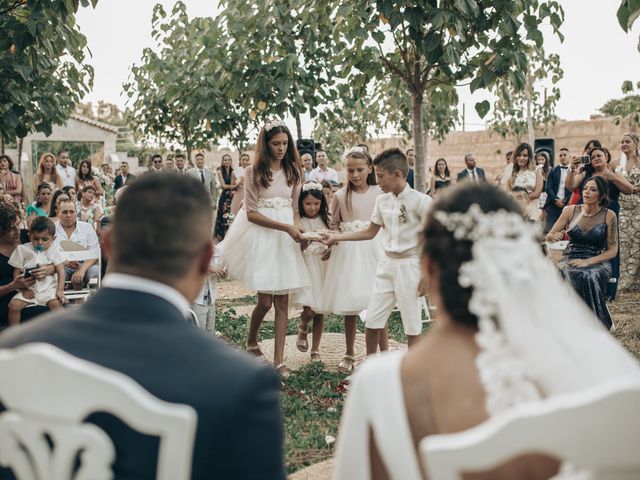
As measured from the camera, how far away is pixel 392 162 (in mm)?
5246

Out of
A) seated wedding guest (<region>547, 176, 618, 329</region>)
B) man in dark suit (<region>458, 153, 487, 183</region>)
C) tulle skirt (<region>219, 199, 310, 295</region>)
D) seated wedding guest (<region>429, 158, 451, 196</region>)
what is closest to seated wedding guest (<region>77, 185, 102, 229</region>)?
tulle skirt (<region>219, 199, 310, 295</region>)

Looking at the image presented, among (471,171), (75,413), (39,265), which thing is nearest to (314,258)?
(39,265)

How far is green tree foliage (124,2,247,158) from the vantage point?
11.7 meters

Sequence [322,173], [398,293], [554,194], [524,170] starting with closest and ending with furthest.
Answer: [398,293]
[524,170]
[554,194]
[322,173]

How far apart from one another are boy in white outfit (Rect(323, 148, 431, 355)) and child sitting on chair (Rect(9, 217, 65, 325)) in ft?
8.55

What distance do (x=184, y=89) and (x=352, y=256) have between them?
26.8ft

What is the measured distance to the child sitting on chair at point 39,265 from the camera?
5590mm

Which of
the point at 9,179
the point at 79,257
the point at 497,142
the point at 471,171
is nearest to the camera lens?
the point at 79,257

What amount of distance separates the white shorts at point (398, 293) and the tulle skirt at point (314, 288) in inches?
33.0

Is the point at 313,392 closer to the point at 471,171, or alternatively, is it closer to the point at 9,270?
the point at 9,270

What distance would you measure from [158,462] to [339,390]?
13.0 ft

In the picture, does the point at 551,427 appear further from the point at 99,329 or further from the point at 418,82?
the point at 418,82

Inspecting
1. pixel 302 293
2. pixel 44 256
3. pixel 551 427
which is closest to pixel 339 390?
pixel 302 293

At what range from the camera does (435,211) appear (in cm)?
181
